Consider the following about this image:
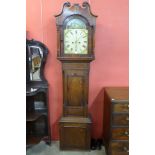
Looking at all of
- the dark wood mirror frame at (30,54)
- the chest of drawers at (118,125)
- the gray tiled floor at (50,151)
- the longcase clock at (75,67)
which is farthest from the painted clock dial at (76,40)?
the gray tiled floor at (50,151)

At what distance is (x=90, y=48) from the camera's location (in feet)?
9.18

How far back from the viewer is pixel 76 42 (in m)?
2.83

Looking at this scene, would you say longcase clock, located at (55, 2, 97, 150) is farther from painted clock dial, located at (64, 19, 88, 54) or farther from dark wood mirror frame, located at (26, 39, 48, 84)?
dark wood mirror frame, located at (26, 39, 48, 84)

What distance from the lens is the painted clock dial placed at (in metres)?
2.80

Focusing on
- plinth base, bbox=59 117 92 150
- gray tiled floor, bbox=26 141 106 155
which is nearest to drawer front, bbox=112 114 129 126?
plinth base, bbox=59 117 92 150

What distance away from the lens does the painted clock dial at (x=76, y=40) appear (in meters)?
2.80

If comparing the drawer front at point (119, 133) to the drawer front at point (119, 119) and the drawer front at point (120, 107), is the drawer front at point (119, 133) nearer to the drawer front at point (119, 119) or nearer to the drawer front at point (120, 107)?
the drawer front at point (119, 119)

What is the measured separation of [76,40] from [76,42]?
0.02m

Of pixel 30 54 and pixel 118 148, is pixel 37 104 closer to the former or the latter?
pixel 30 54

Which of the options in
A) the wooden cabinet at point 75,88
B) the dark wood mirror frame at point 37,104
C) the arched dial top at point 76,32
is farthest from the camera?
the dark wood mirror frame at point 37,104

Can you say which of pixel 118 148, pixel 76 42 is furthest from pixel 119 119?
pixel 76 42

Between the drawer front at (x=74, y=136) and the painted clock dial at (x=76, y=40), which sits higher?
the painted clock dial at (x=76, y=40)

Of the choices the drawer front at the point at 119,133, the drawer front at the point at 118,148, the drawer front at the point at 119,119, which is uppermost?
the drawer front at the point at 119,119
